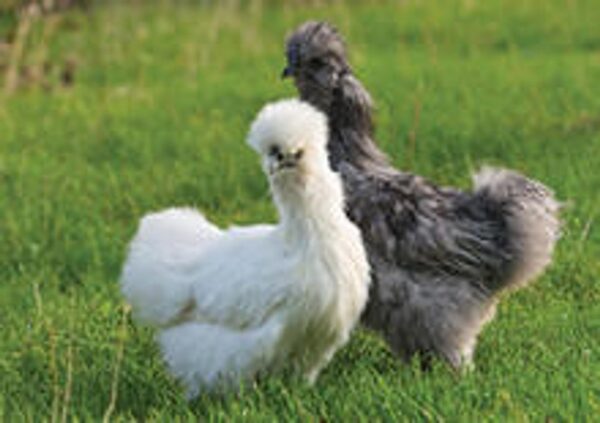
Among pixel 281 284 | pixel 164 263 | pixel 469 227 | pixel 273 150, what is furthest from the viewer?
pixel 469 227

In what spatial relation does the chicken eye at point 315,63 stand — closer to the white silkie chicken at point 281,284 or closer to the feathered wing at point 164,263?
the feathered wing at point 164,263

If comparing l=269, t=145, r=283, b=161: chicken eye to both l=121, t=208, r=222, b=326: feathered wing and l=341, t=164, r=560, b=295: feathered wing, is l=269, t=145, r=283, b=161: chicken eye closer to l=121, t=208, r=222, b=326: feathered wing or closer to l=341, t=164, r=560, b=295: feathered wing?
l=121, t=208, r=222, b=326: feathered wing

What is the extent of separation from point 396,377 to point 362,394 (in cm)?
41

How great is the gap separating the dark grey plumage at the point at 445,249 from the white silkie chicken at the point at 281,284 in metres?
0.48

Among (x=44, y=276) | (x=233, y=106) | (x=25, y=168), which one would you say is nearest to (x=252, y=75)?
(x=233, y=106)

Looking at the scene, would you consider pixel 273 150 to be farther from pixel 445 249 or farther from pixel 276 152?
pixel 445 249

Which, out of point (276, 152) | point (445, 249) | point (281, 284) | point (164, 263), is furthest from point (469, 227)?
point (164, 263)

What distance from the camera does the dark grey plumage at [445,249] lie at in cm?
539

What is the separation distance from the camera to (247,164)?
912 centimetres

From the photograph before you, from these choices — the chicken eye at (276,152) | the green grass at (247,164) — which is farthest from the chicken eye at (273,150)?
the green grass at (247,164)

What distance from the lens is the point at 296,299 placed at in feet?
15.8

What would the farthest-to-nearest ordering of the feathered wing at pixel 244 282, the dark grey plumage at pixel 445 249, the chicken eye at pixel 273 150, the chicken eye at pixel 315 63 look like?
the chicken eye at pixel 315 63 < the dark grey plumage at pixel 445 249 < the feathered wing at pixel 244 282 < the chicken eye at pixel 273 150

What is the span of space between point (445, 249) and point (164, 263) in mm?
1186

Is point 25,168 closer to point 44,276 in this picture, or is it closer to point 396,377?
point 44,276
